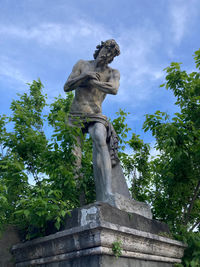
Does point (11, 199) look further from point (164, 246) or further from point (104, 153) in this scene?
point (164, 246)

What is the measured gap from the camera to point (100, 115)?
218 inches

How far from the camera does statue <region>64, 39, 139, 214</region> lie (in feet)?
16.5

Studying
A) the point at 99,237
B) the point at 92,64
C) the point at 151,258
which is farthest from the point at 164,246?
the point at 92,64

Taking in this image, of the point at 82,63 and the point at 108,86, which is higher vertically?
the point at 82,63

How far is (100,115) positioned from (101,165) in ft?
3.18

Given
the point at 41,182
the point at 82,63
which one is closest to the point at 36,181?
the point at 41,182

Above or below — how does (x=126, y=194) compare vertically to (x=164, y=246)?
above

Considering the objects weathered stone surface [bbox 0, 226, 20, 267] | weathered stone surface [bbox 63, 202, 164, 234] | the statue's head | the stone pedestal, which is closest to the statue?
the statue's head

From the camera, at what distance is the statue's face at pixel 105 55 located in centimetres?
579

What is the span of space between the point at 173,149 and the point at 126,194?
2.16 m

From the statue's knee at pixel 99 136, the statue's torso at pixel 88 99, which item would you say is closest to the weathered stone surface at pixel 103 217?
the statue's knee at pixel 99 136

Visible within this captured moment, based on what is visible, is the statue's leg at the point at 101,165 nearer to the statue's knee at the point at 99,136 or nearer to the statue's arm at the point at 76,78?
the statue's knee at the point at 99,136

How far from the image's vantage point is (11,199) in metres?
5.00

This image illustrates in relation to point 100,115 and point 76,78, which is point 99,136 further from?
point 76,78
